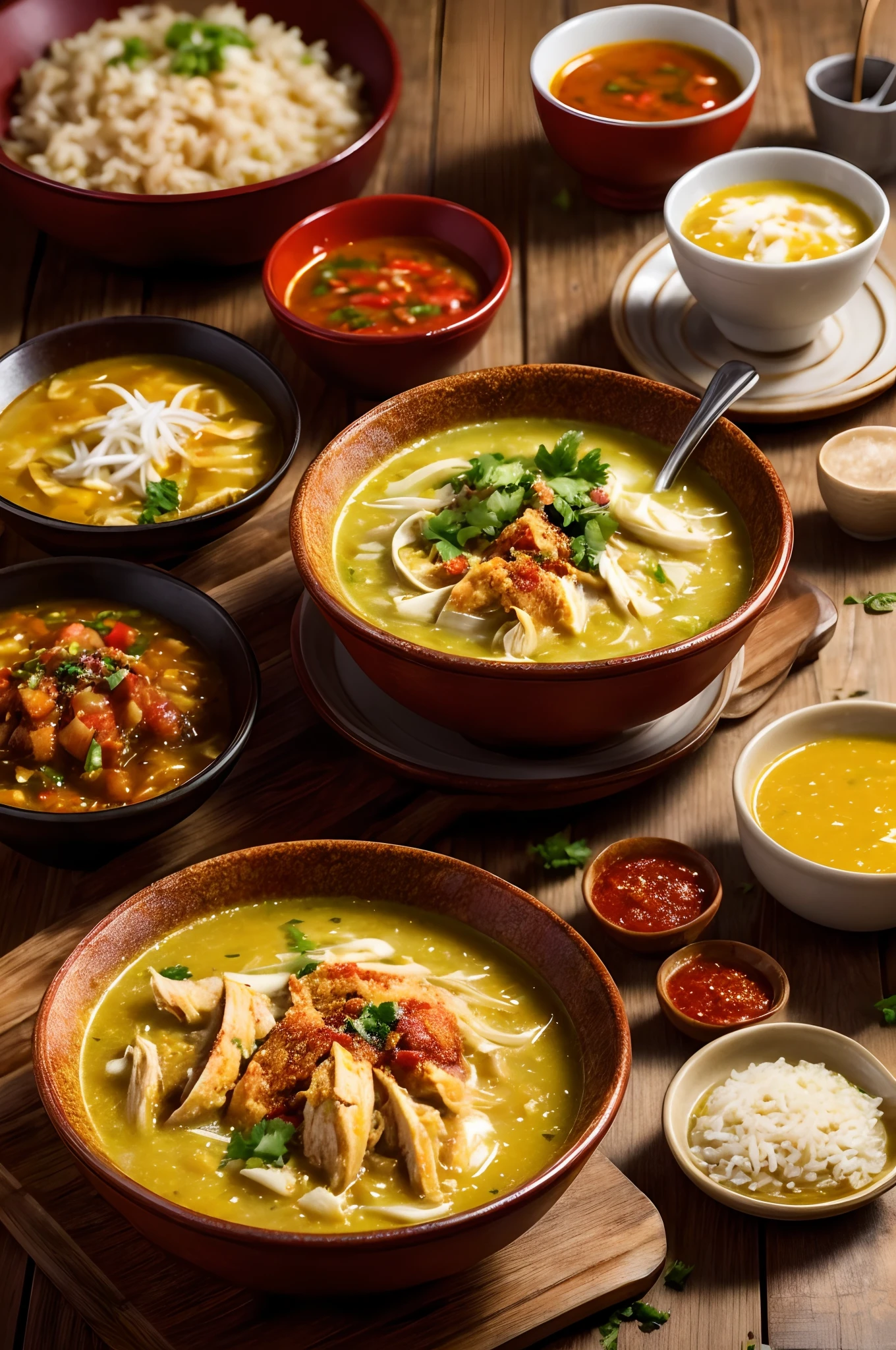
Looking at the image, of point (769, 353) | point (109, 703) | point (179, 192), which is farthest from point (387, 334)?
point (109, 703)

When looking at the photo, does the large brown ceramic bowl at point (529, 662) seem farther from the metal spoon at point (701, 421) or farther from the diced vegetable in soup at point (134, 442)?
the diced vegetable in soup at point (134, 442)

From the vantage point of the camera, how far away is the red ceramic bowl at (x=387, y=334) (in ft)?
11.4

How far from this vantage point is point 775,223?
368 cm

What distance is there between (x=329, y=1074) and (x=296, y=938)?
1.12 ft

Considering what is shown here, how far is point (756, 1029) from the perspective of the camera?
7.41ft

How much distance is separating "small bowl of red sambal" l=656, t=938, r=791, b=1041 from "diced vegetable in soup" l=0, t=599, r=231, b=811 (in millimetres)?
901

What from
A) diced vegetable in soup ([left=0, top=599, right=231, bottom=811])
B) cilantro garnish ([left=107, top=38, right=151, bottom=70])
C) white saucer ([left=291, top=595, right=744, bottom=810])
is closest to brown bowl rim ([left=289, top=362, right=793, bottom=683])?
white saucer ([left=291, top=595, right=744, bottom=810])

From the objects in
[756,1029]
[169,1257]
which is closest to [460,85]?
[756,1029]

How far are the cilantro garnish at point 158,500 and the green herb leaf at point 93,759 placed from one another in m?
0.71

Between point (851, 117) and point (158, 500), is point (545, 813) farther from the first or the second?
point (851, 117)

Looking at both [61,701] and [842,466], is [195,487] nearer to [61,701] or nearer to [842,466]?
[61,701]

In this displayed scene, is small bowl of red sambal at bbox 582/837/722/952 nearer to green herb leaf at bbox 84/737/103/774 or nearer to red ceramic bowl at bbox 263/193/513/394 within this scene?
green herb leaf at bbox 84/737/103/774

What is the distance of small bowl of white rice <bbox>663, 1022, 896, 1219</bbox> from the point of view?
2.09m

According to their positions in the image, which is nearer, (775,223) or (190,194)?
(775,223)
